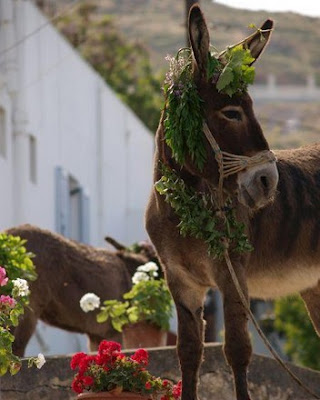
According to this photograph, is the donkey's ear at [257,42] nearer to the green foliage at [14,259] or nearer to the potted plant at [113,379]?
the potted plant at [113,379]

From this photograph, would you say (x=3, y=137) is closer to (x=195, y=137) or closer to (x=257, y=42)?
(x=257, y=42)

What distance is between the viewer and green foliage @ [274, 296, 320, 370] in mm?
37250

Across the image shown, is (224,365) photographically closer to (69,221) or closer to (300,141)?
(69,221)

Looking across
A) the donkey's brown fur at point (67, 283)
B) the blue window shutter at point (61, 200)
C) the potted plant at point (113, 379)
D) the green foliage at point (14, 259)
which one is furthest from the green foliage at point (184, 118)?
the blue window shutter at point (61, 200)

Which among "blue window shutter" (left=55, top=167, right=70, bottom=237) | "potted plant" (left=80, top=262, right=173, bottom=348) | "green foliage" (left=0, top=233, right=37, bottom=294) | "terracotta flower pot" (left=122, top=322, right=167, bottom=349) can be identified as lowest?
"blue window shutter" (left=55, top=167, right=70, bottom=237)

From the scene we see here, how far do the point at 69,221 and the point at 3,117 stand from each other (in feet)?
19.8

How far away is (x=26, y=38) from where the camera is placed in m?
27.3

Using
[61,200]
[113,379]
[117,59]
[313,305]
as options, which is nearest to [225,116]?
[113,379]

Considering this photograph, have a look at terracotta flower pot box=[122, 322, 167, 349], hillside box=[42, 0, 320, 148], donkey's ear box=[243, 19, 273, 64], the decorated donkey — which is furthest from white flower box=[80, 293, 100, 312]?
hillside box=[42, 0, 320, 148]

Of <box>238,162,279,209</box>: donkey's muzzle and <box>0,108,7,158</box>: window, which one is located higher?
<box>238,162,279,209</box>: donkey's muzzle

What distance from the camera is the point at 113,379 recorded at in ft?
37.9

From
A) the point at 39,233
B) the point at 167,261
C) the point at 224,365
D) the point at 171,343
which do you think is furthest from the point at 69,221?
the point at 167,261

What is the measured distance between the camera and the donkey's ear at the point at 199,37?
38.1ft

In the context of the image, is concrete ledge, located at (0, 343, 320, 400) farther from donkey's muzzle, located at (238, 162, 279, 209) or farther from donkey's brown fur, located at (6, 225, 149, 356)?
donkey's muzzle, located at (238, 162, 279, 209)
